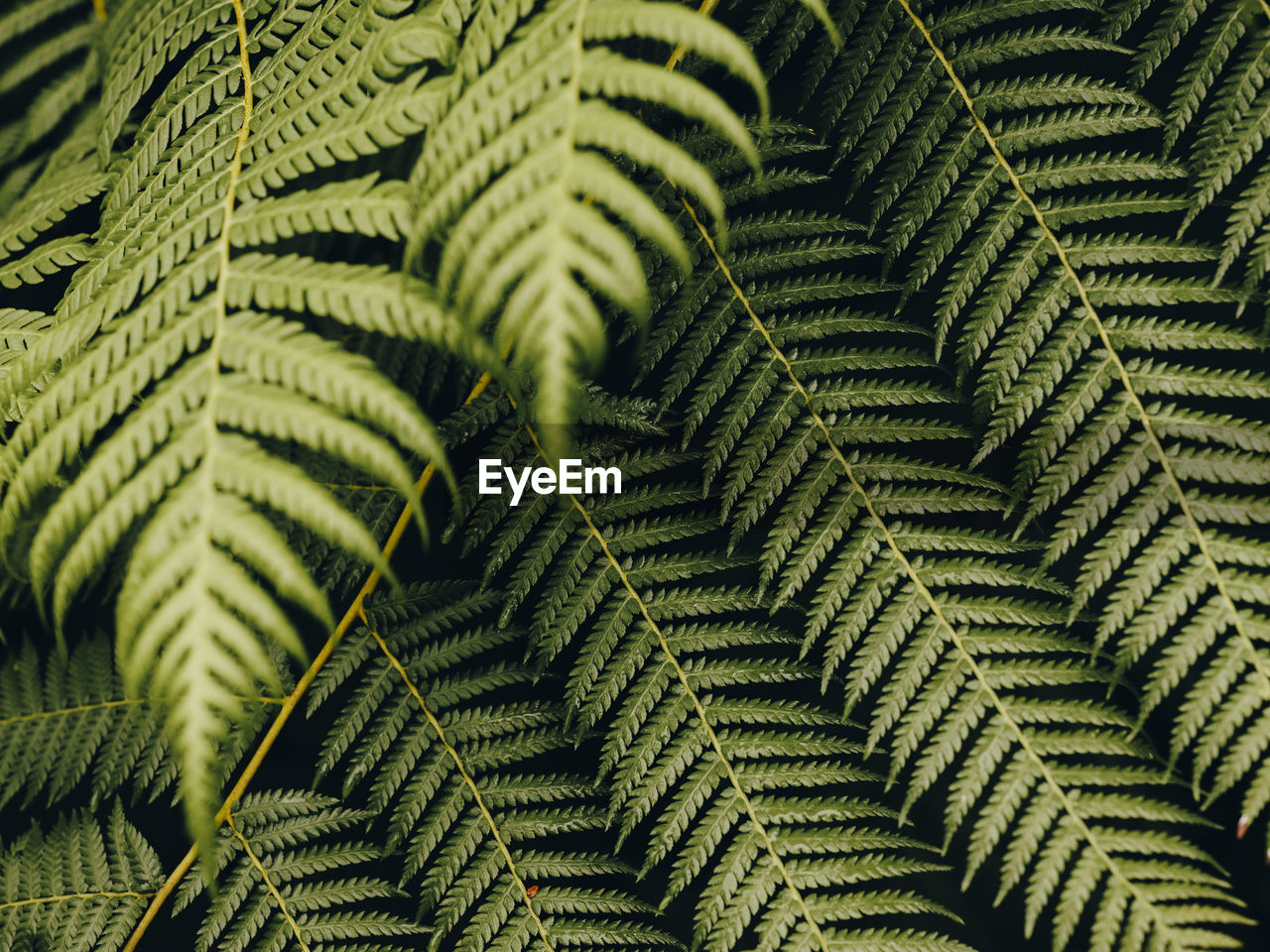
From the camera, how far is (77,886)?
4.58 ft

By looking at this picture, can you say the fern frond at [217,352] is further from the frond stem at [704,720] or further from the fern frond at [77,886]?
the fern frond at [77,886]

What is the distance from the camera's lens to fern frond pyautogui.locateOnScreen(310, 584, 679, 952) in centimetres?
123

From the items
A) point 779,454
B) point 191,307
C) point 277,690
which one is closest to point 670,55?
point 779,454

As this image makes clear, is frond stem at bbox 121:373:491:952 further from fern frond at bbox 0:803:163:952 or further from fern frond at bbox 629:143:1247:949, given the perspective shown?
fern frond at bbox 629:143:1247:949

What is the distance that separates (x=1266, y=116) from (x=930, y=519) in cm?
78

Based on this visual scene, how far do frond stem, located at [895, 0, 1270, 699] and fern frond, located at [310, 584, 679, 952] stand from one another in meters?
0.91

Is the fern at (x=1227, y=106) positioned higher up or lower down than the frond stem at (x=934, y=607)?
higher up

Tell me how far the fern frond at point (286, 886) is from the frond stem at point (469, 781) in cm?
18

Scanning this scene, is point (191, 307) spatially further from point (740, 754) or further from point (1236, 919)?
point (1236, 919)

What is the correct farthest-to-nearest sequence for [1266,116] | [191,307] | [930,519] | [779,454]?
[930,519] → [779,454] → [1266,116] → [191,307]

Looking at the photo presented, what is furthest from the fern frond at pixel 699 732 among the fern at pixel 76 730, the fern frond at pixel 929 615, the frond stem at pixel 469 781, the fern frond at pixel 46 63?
the fern frond at pixel 46 63

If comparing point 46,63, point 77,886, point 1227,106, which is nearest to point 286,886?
point 77,886

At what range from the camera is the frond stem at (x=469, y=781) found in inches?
48.3

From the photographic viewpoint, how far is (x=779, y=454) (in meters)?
1.16
